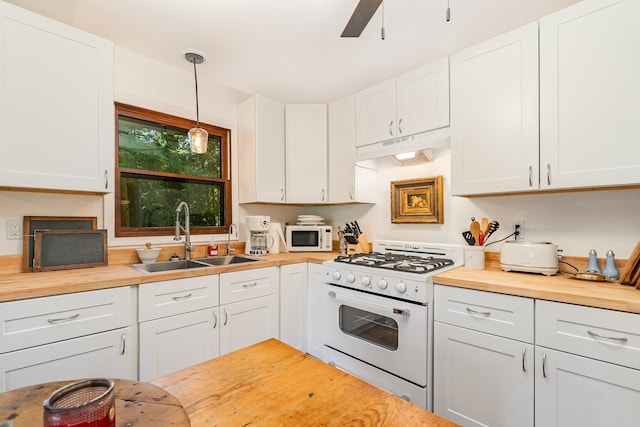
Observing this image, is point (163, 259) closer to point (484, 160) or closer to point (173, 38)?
point (173, 38)

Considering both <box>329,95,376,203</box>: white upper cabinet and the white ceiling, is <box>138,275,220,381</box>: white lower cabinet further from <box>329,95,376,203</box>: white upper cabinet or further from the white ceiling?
the white ceiling

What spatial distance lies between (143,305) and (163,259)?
718 millimetres

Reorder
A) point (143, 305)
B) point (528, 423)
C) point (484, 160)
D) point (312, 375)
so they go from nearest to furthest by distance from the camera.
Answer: point (312, 375) < point (528, 423) < point (143, 305) < point (484, 160)

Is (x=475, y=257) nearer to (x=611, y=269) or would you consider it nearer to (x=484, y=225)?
(x=484, y=225)

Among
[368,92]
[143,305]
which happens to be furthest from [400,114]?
[143,305]

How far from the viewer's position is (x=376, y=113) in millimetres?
2480

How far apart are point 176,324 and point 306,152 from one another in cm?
182

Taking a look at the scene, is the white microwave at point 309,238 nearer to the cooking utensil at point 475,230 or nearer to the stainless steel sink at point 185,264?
the stainless steel sink at point 185,264

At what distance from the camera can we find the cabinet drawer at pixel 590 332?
47.4 inches

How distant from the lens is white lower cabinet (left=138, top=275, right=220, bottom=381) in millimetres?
1690

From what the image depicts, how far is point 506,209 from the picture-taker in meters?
2.09

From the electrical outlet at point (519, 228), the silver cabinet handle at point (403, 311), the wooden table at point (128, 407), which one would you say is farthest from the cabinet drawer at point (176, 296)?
the electrical outlet at point (519, 228)

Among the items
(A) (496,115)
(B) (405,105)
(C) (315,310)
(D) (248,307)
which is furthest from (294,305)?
(A) (496,115)

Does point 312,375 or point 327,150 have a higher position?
point 327,150
